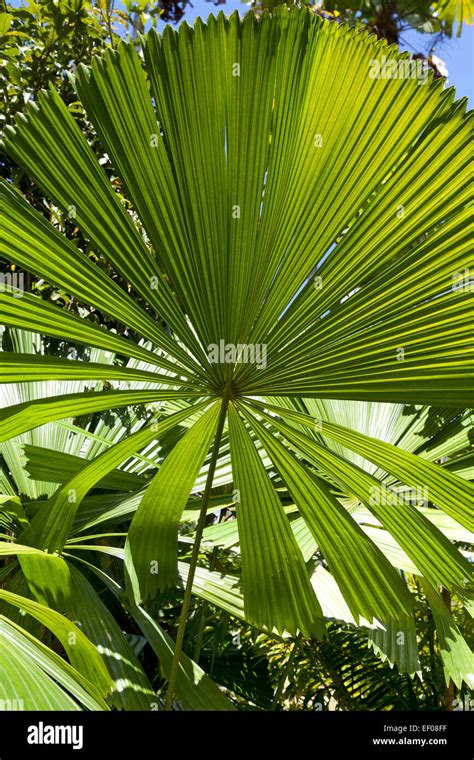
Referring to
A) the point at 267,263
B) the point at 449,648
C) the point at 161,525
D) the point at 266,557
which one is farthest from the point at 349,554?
the point at 267,263

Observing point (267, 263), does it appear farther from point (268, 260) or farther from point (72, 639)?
point (72, 639)

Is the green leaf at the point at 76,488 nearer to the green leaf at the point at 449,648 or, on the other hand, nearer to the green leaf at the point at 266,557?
the green leaf at the point at 266,557

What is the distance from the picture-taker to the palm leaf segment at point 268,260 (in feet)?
3.59

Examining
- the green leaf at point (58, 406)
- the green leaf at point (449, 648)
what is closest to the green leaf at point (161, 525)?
the green leaf at point (58, 406)

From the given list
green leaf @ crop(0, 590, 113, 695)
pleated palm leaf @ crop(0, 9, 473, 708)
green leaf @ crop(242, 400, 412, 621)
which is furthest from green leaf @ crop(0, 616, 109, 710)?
green leaf @ crop(242, 400, 412, 621)

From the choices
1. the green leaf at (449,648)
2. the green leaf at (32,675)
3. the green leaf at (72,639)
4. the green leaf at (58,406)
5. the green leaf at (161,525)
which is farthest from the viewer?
the green leaf at (449,648)

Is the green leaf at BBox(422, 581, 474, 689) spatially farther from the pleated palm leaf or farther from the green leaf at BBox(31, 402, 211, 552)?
the green leaf at BBox(31, 402, 211, 552)

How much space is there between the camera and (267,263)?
4.14 ft

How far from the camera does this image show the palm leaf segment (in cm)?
110

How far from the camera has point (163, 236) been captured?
127 centimetres

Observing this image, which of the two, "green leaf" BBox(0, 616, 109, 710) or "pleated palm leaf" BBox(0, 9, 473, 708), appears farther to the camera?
"pleated palm leaf" BBox(0, 9, 473, 708)
